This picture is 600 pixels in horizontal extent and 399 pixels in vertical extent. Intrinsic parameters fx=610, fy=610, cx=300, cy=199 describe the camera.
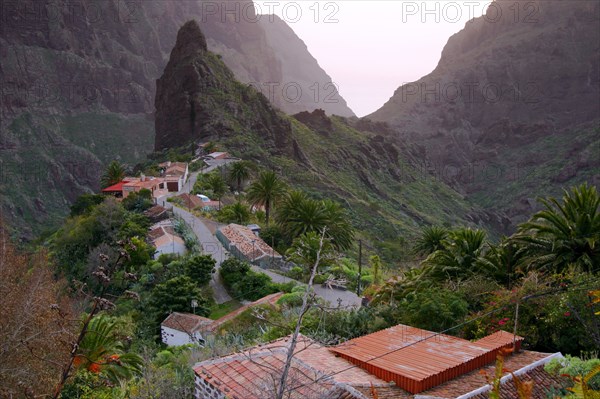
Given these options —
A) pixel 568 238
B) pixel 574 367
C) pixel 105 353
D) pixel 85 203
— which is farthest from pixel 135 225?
pixel 574 367

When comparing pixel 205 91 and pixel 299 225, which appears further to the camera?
pixel 205 91

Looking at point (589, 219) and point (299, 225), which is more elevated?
point (589, 219)

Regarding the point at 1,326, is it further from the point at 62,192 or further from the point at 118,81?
the point at 118,81

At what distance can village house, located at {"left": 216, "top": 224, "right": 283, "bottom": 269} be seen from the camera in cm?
3794

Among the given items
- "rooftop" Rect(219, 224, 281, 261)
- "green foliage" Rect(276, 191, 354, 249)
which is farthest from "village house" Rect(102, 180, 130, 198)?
"green foliage" Rect(276, 191, 354, 249)

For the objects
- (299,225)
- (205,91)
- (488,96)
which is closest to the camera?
(299,225)

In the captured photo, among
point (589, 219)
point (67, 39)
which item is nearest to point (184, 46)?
point (589, 219)

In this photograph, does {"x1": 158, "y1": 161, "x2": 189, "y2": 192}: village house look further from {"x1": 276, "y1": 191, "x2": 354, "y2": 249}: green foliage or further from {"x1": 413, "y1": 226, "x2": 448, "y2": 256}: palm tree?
{"x1": 413, "y1": 226, "x2": 448, "y2": 256}: palm tree

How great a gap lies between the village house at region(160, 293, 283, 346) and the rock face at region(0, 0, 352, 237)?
97.2m

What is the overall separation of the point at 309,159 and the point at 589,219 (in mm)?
72026

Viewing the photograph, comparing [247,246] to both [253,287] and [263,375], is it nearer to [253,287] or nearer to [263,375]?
[253,287]

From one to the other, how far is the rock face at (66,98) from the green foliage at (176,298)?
94650 mm

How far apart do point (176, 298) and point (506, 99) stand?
147 metres

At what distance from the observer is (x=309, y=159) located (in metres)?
89.2
